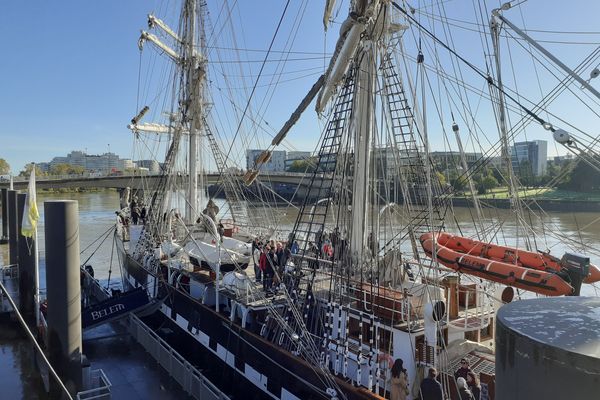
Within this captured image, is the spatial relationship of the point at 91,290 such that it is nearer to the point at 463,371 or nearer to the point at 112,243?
the point at 112,243

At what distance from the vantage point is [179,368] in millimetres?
10281

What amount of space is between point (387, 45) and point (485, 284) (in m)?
5.63

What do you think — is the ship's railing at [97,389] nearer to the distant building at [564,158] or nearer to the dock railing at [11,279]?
the dock railing at [11,279]

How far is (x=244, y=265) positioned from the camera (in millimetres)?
14539

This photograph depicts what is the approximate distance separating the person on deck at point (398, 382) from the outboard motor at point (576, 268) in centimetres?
275

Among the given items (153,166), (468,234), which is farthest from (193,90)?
(468,234)

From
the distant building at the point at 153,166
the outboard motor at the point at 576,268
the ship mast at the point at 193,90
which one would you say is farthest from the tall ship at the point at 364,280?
the distant building at the point at 153,166

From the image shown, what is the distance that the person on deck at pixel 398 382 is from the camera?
287 inches

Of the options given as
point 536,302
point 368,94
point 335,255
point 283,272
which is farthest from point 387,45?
point 536,302

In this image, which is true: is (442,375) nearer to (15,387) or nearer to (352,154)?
(352,154)

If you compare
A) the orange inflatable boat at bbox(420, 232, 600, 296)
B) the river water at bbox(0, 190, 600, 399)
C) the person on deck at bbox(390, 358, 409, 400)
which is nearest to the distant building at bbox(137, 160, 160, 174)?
the river water at bbox(0, 190, 600, 399)

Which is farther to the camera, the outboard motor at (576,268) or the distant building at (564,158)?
the distant building at (564,158)

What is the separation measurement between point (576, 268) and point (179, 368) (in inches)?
306

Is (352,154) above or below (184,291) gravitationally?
above
